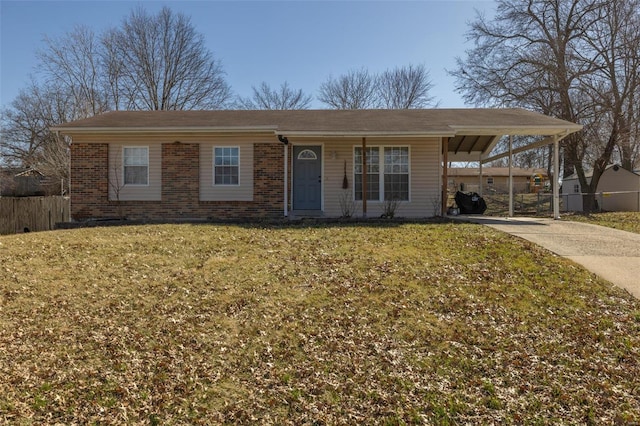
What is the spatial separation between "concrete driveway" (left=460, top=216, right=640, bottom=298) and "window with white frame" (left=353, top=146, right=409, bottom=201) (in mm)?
3299

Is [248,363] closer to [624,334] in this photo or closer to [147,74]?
[624,334]

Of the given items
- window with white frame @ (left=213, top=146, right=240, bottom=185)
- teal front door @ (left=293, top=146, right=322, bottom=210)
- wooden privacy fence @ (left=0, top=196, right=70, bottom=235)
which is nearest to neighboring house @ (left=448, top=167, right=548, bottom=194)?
teal front door @ (left=293, top=146, right=322, bottom=210)

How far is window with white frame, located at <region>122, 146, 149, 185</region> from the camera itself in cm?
1298

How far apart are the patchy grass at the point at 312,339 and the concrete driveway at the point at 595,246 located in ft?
1.69

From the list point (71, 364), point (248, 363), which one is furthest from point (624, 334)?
point (71, 364)

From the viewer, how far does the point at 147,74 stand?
29375 mm

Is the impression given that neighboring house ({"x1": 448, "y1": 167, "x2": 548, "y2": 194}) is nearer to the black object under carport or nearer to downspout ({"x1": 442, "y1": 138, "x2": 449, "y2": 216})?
the black object under carport

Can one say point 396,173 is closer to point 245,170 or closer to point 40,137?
point 245,170

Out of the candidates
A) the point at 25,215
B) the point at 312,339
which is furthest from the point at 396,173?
the point at 25,215

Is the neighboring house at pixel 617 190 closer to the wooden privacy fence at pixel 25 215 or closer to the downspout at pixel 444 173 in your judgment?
the downspout at pixel 444 173

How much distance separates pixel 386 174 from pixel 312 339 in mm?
9488

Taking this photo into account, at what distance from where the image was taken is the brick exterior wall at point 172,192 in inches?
503

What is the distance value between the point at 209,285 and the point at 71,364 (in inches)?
84.9

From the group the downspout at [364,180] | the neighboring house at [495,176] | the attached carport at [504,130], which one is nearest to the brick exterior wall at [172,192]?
the downspout at [364,180]
